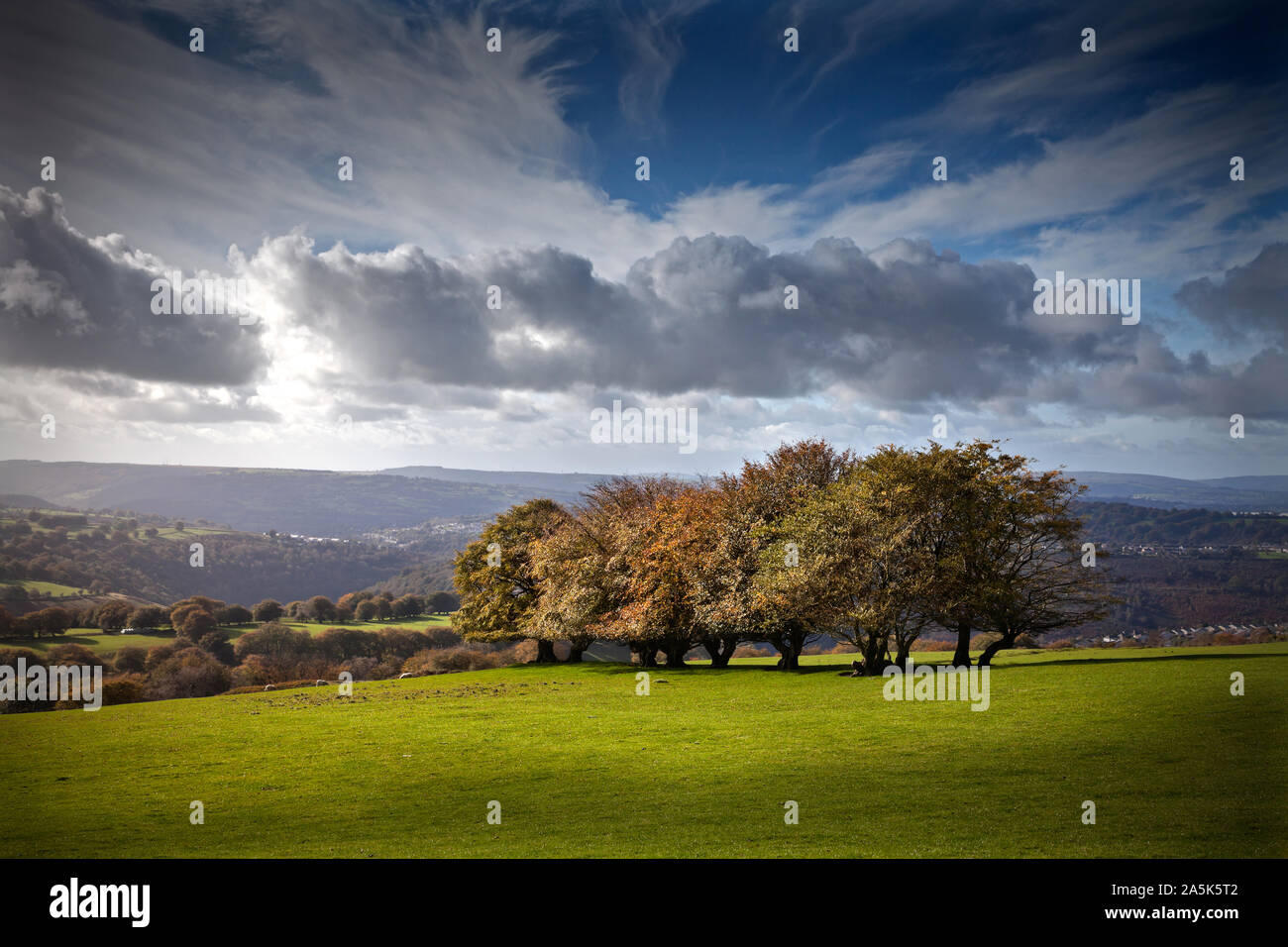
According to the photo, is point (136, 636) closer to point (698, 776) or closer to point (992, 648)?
point (698, 776)

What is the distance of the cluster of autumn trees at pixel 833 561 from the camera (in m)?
27.2

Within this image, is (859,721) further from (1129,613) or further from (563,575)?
(1129,613)

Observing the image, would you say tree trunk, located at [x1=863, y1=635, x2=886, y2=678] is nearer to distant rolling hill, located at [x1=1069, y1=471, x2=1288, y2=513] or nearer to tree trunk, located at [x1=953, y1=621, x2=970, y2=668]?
tree trunk, located at [x1=953, y1=621, x2=970, y2=668]

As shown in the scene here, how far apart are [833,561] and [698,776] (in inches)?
645

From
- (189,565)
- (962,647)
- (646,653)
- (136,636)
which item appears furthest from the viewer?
(189,565)

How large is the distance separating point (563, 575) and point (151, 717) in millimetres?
19856

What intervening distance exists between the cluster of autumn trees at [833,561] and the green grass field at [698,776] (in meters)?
4.92

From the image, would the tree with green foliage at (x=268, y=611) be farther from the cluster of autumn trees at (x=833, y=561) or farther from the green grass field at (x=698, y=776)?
the green grass field at (x=698, y=776)

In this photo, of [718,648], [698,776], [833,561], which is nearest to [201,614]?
[718,648]

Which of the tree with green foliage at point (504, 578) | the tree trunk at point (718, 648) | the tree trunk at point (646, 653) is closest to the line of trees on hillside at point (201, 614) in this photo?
the tree with green foliage at point (504, 578)

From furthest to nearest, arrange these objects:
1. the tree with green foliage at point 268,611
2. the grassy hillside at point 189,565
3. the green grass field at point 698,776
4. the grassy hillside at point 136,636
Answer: the tree with green foliage at point 268,611, the grassy hillside at point 189,565, the grassy hillside at point 136,636, the green grass field at point 698,776

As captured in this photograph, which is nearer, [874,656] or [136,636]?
[874,656]

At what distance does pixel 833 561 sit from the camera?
90.3 ft
